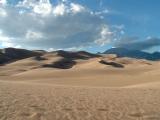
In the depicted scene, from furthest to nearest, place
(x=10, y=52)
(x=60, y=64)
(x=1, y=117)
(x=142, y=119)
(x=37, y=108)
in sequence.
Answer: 1. (x=10, y=52)
2. (x=60, y=64)
3. (x=37, y=108)
4. (x=142, y=119)
5. (x=1, y=117)

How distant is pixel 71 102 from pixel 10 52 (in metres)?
121

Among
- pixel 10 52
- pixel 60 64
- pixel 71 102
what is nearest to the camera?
pixel 71 102

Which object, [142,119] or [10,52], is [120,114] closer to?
[142,119]

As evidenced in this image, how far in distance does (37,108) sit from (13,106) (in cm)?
100

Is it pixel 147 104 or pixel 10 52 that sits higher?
pixel 10 52

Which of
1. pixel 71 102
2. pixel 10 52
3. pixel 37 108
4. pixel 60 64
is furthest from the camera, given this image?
pixel 10 52

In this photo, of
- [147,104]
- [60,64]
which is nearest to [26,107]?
[147,104]

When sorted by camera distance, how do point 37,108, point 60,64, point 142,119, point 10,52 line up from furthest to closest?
point 10,52 → point 60,64 → point 37,108 → point 142,119

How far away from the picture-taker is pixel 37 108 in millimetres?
12922

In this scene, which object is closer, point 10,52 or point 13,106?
point 13,106

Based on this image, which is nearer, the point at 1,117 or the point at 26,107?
the point at 1,117

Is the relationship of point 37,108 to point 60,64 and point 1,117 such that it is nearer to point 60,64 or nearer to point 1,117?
point 1,117

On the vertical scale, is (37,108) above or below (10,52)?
below

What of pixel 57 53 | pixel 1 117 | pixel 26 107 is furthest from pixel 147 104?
pixel 57 53
